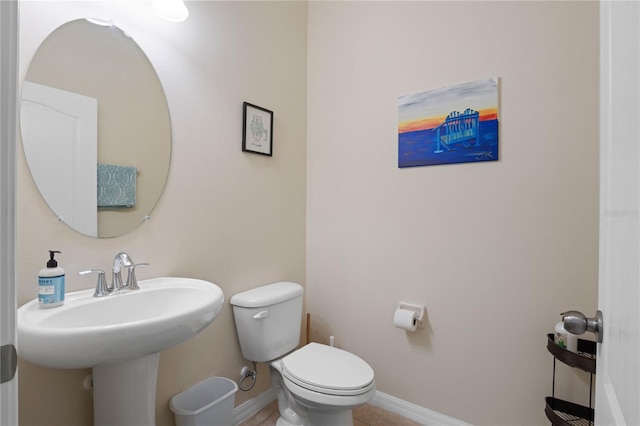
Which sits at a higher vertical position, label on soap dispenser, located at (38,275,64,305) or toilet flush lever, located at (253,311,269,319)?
label on soap dispenser, located at (38,275,64,305)

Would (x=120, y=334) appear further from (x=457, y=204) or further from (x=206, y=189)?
(x=457, y=204)

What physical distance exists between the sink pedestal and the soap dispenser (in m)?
0.27

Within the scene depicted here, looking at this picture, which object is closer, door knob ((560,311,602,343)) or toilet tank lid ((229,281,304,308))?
door knob ((560,311,602,343))

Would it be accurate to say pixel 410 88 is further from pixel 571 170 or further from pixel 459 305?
pixel 459 305

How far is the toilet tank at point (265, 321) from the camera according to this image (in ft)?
5.46

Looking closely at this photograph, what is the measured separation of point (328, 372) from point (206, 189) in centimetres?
105

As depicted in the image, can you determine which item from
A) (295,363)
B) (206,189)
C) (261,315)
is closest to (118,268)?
(206,189)

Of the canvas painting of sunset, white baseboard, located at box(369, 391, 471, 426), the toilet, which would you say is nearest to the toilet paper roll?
the toilet

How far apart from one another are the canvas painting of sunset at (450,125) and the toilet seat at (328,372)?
3.62 ft

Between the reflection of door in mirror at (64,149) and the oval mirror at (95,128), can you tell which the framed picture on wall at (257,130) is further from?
the reflection of door in mirror at (64,149)

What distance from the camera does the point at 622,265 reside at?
1.63 feet

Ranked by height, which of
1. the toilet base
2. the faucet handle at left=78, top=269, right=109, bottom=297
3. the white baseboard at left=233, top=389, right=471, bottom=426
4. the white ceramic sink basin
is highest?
the faucet handle at left=78, top=269, right=109, bottom=297

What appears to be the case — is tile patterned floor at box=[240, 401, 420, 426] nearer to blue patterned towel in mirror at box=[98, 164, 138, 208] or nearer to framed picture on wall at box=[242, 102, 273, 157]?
blue patterned towel in mirror at box=[98, 164, 138, 208]

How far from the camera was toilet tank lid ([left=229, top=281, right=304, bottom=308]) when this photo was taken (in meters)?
1.66
